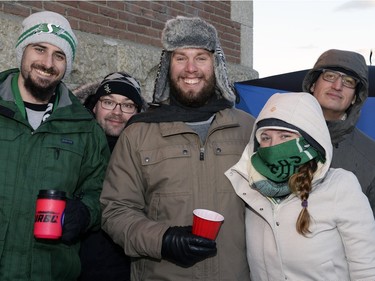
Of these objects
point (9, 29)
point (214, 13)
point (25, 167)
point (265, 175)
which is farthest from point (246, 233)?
point (214, 13)

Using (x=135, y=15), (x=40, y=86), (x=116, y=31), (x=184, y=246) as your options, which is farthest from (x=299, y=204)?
(x=135, y=15)

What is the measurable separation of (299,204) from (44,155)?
1.40 m

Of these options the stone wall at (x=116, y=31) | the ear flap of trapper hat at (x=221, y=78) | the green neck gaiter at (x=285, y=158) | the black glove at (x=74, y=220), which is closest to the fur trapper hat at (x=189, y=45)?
the ear flap of trapper hat at (x=221, y=78)

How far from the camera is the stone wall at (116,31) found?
4121 millimetres

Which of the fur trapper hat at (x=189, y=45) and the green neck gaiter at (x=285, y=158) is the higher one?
the fur trapper hat at (x=189, y=45)

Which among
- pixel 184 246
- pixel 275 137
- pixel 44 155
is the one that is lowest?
pixel 184 246

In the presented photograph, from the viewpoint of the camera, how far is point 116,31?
495 centimetres

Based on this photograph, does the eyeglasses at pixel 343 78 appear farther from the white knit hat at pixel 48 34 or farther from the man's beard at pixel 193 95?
the white knit hat at pixel 48 34

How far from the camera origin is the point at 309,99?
8.55 ft

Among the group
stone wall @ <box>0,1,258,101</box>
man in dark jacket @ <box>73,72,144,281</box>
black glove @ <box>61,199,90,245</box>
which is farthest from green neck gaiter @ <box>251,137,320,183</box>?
stone wall @ <box>0,1,258,101</box>

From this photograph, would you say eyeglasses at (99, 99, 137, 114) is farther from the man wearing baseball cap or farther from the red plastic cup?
the red plastic cup

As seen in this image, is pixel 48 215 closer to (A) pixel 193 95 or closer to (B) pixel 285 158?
(A) pixel 193 95

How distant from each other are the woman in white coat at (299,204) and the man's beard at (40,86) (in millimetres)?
1186

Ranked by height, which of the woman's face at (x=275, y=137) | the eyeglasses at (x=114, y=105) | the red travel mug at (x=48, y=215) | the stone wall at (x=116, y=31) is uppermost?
the stone wall at (x=116, y=31)
